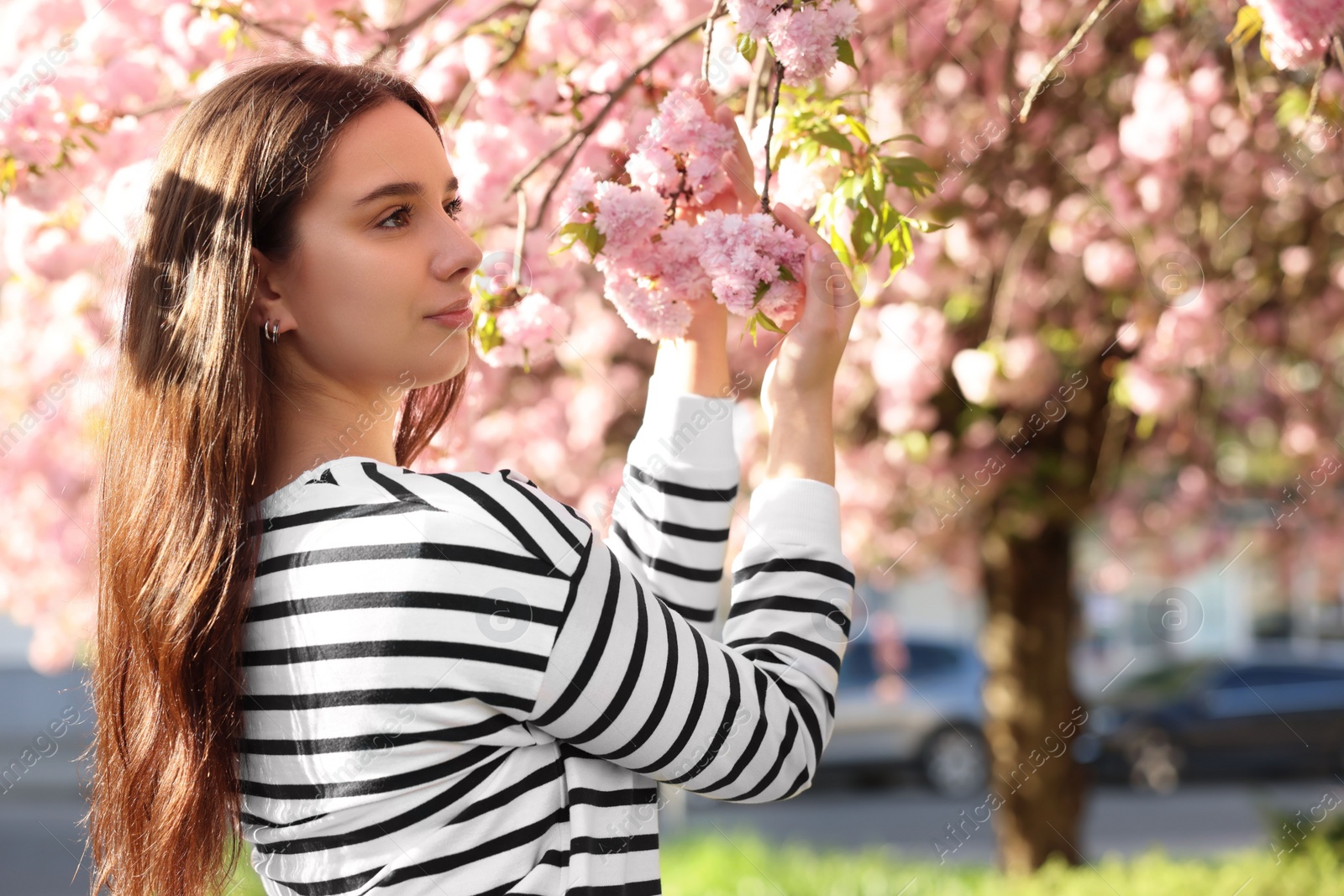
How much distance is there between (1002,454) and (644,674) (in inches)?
143

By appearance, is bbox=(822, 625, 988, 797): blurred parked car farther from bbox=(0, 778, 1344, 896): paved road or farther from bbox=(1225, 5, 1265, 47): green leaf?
bbox=(1225, 5, 1265, 47): green leaf

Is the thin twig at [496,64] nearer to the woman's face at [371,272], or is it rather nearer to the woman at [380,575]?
the woman at [380,575]

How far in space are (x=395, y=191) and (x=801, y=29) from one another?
49cm

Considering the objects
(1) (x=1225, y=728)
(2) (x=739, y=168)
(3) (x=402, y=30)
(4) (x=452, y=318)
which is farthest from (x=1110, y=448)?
(1) (x=1225, y=728)

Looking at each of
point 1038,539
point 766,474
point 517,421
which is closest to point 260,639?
point 766,474

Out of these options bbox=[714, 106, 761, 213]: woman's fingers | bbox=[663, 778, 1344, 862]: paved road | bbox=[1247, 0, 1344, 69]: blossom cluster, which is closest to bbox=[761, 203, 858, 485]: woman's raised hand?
bbox=[714, 106, 761, 213]: woman's fingers

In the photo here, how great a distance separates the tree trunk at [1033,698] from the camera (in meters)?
4.72

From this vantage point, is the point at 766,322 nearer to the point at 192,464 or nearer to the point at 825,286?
the point at 825,286

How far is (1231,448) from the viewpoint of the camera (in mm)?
5812

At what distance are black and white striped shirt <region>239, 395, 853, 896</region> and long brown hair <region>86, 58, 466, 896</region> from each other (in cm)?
4

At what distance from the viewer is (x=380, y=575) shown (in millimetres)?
962

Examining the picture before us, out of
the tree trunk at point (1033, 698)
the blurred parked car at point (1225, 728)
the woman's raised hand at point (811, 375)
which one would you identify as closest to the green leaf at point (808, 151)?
the woman's raised hand at point (811, 375)

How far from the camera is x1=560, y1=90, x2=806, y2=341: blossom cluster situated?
4.23 feet

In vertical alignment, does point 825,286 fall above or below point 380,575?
above
